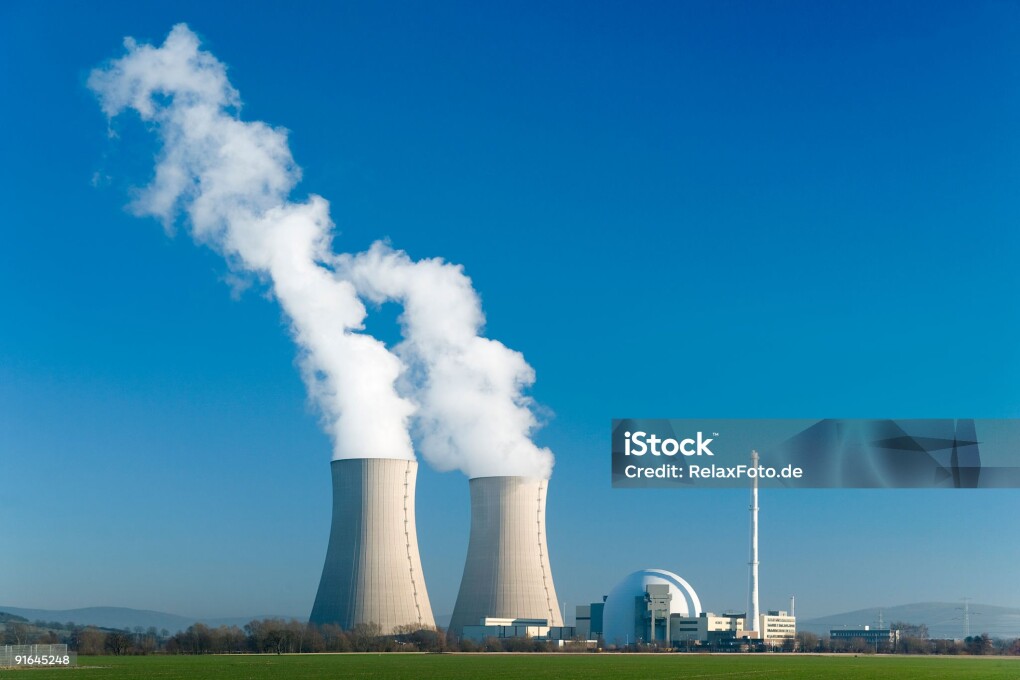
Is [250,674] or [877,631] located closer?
[250,674]

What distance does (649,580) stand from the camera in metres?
69.1

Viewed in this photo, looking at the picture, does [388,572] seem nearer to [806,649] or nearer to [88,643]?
[88,643]

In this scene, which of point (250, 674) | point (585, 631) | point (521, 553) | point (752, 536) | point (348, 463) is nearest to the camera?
point (250, 674)

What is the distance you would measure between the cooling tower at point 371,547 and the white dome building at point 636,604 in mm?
23301

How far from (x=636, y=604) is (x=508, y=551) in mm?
21460

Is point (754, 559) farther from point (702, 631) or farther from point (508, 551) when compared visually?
point (508, 551)

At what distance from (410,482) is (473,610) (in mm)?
9039

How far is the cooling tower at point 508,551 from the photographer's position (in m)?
49.2

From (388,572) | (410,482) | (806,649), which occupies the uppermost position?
(410,482)

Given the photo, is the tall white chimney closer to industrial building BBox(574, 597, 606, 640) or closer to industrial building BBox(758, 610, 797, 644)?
industrial building BBox(758, 610, 797, 644)

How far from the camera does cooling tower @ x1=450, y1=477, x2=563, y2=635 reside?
161 ft

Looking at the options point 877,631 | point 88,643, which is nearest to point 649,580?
point 877,631

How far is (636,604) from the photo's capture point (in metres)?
68.2

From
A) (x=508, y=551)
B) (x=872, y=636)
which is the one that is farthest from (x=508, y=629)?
(x=872, y=636)
